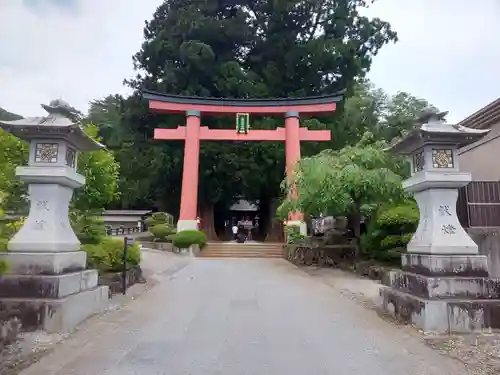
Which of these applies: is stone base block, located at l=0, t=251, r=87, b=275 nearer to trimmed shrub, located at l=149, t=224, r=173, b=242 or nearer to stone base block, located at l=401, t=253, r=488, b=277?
stone base block, located at l=401, t=253, r=488, b=277

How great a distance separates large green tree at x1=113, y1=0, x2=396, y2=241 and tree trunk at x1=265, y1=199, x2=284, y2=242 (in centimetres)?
63

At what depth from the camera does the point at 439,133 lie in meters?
6.05

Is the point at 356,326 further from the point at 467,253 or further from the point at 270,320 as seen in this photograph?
the point at 467,253

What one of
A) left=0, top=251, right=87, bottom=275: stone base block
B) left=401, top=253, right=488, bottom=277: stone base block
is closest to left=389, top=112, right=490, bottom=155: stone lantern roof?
left=401, top=253, right=488, bottom=277: stone base block

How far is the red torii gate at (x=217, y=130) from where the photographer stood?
21019 millimetres

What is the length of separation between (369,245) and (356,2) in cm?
2035

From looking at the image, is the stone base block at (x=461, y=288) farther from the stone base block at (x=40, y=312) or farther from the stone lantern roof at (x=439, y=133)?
the stone base block at (x=40, y=312)

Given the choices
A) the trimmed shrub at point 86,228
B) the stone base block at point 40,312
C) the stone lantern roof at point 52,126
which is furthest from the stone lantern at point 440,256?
the trimmed shrub at point 86,228

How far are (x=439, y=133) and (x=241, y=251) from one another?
50.1ft

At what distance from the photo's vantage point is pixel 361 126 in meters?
26.4

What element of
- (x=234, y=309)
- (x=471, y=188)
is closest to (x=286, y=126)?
(x=471, y=188)

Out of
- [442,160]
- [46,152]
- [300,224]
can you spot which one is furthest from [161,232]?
[442,160]

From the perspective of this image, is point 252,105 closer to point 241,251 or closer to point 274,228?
point 241,251

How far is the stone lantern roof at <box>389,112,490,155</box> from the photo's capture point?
605cm
